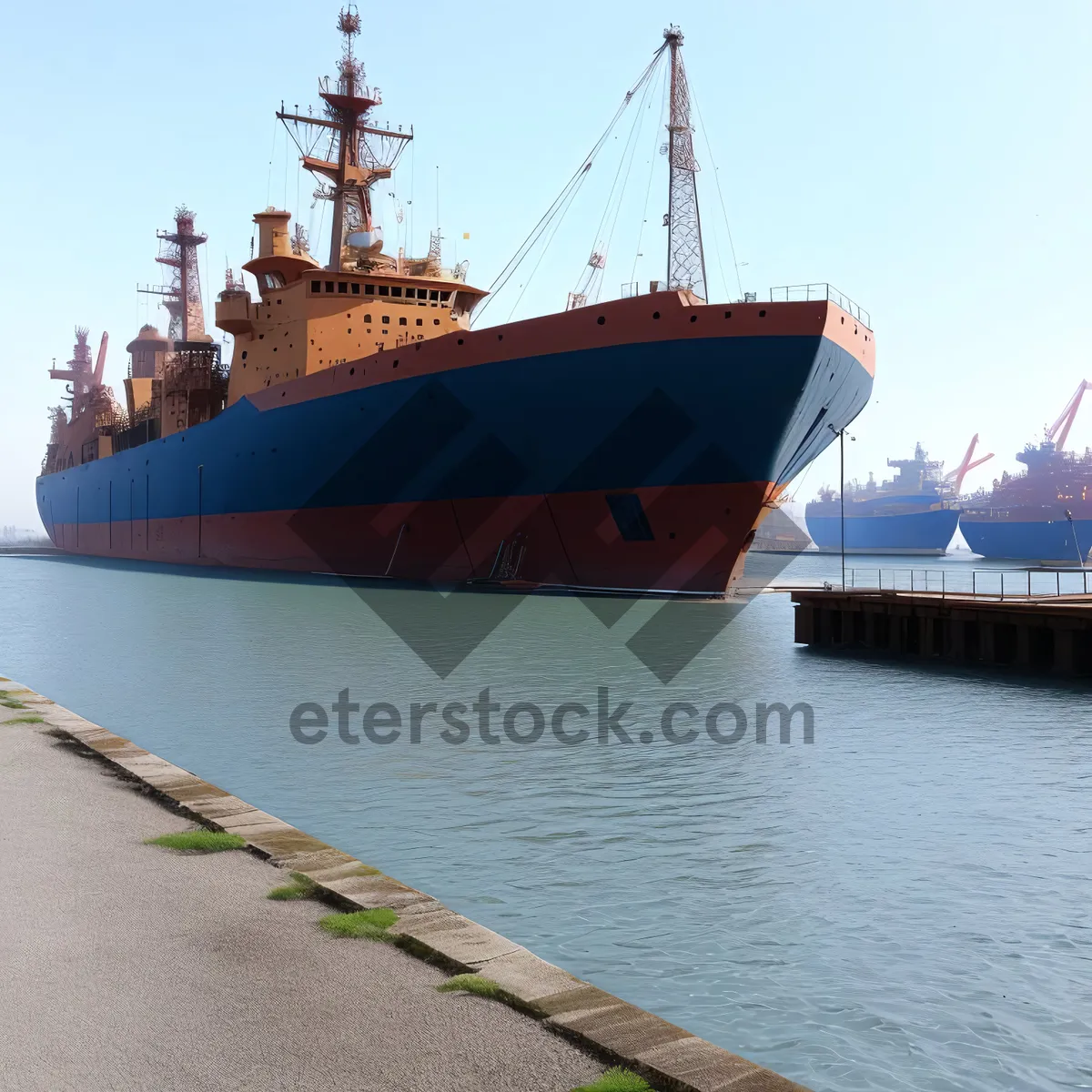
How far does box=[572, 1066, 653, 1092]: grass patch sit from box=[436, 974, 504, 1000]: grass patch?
744mm

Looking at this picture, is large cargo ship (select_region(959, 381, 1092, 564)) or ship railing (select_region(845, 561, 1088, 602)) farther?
large cargo ship (select_region(959, 381, 1092, 564))

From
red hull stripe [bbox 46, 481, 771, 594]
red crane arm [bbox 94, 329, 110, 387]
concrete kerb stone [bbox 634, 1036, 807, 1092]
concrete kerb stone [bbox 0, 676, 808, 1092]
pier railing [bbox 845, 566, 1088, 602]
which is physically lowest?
concrete kerb stone [bbox 634, 1036, 807, 1092]

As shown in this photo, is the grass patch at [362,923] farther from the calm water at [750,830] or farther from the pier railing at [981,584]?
the pier railing at [981,584]

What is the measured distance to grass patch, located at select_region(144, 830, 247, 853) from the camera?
6230 mm

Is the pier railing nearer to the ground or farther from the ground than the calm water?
farther from the ground

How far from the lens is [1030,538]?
351 ft

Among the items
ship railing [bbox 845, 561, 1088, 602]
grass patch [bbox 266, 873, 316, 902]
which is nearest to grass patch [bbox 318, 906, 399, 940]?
grass patch [bbox 266, 873, 316, 902]

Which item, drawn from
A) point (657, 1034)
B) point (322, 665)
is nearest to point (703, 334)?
point (322, 665)

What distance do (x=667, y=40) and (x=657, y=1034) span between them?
4663cm

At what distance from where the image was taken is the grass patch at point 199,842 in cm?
623

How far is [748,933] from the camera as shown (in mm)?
6598

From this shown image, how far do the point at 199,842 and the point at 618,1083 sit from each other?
12.1 feet

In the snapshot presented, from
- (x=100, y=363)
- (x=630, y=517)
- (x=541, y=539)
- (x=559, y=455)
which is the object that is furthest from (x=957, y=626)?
(x=100, y=363)

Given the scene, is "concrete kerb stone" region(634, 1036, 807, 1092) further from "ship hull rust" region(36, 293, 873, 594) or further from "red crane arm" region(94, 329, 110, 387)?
"red crane arm" region(94, 329, 110, 387)
